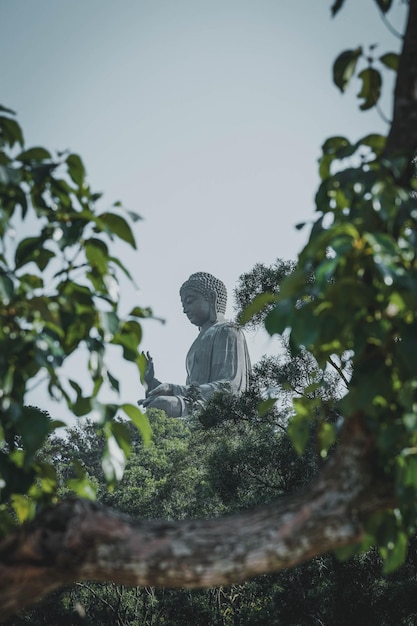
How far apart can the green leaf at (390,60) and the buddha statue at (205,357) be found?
15.9 m

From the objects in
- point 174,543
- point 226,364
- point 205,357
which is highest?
point 205,357

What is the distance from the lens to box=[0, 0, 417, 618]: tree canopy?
1.84 metres

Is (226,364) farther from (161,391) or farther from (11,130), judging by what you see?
(11,130)

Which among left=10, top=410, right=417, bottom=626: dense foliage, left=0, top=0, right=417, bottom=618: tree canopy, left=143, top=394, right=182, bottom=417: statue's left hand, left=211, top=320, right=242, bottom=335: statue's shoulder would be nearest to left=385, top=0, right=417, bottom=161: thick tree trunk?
left=0, top=0, right=417, bottom=618: tree canopy

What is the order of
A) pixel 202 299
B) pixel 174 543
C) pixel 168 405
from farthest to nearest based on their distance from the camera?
pixel 202 299 → pixel 168 405 → pixel 174 543

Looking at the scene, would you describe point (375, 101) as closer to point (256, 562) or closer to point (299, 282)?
point (299, 282)

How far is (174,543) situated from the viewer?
186 centimetres

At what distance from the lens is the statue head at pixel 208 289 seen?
21.3m

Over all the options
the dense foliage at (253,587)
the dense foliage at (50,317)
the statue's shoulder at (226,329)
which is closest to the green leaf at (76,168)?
the dense foliage at (50,317)

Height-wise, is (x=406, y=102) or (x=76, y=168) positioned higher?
(x=76, y=168)

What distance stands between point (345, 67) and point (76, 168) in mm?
843

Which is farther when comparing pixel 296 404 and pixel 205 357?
pixel 205 357

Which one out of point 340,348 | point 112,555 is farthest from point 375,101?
point 112,555

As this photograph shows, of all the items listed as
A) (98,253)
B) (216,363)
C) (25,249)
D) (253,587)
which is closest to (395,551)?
(98,253)
